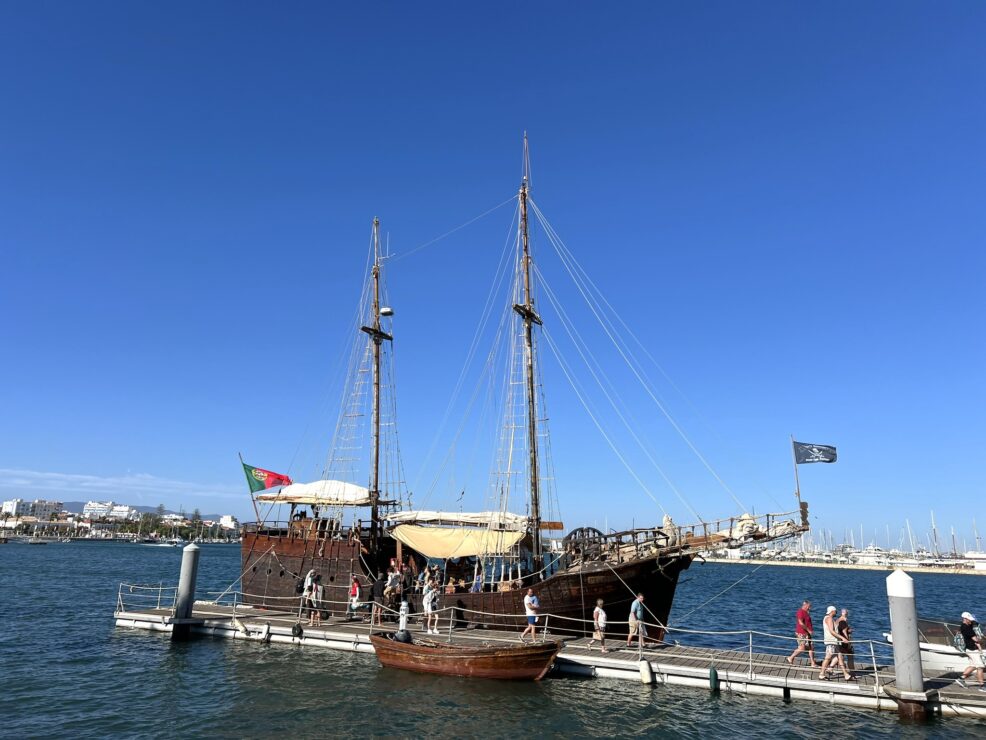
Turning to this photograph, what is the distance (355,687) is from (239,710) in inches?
146

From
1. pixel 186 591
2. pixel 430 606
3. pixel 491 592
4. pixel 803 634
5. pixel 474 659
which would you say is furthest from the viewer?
pixel 186 591

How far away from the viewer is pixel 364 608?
30516mm

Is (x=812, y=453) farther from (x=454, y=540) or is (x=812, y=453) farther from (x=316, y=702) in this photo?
(x=316, y=702)

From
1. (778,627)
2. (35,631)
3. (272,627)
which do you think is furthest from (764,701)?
(35,631)

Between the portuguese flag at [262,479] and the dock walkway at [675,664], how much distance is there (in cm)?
716

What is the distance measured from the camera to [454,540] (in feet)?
99.8

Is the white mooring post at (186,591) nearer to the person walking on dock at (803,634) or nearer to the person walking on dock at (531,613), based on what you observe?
the person walking on dock at (531,613)

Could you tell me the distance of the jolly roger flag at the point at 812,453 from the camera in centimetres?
2448

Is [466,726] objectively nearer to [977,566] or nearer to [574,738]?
[574,738]

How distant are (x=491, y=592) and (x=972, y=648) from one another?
1684 cm

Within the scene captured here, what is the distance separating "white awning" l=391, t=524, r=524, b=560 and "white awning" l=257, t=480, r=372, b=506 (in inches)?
138

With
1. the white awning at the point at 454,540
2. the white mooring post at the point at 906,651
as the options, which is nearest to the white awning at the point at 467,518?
the white awning at the point at 454,540

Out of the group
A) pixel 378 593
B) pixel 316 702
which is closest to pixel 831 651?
pixel 316 702

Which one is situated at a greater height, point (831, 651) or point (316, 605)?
point (831, 651)
